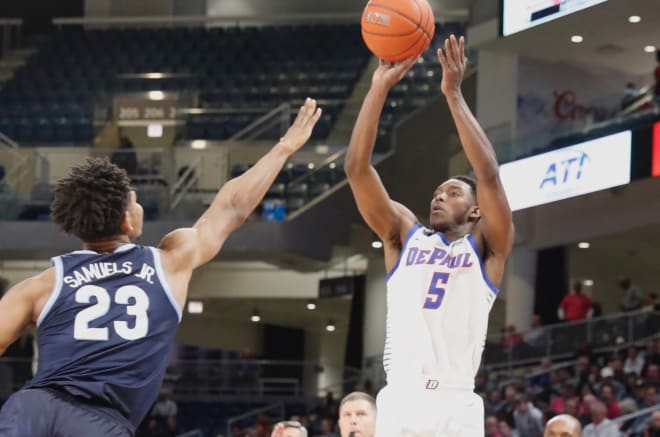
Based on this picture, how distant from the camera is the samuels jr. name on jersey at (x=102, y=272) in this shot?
465 cm

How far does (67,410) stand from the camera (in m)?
4.45

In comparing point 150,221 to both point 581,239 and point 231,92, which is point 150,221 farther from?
point 581,239

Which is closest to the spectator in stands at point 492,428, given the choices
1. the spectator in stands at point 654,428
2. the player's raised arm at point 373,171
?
the spectator in stands at point 654,428

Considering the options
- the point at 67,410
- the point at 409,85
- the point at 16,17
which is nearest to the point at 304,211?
the point at 409,85

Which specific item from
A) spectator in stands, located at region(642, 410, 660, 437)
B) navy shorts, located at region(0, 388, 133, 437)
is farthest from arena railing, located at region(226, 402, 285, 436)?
navy shorts, located at region(0, 388, 133, 437)

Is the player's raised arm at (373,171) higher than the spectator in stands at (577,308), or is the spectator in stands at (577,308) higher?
the spectator in stands at (577,308)

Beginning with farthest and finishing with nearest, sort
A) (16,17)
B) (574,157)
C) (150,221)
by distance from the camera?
(16,17) → (150,221) → (574,157)

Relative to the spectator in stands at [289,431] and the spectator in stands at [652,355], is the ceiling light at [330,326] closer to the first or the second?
the spectator in stands at [652,355]

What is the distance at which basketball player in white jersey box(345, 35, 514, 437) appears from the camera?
5.85m

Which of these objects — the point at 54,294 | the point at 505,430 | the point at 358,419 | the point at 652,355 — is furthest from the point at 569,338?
the point at 54,294

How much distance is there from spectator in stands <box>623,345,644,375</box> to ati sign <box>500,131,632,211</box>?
2.94 m

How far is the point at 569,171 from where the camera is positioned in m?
20.4

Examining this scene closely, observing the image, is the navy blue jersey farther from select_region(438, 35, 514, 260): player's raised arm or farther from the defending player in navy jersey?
select_region(438, 35, 514, 260): player's raised arm

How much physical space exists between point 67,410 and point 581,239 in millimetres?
19131
